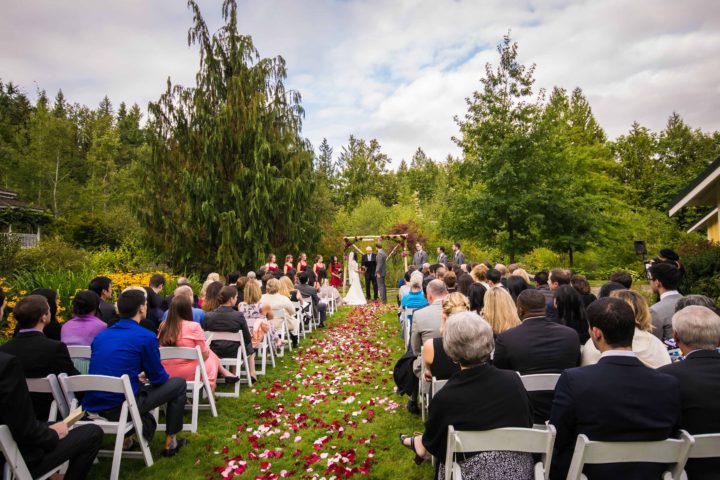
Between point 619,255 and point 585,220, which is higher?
point 585,220

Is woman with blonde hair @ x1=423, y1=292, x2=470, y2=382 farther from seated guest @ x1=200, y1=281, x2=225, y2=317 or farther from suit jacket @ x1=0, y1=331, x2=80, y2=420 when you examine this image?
seated guest @ x1=200, y1=281, x2=225, y2=317

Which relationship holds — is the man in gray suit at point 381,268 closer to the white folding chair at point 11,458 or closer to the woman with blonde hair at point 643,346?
the woman with blonde hair at point 643,346

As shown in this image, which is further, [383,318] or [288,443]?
[383,318]

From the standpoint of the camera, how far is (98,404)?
3725 mm

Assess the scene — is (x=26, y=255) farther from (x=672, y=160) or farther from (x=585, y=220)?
(x=672, y=160)

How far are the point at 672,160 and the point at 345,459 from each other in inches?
2044

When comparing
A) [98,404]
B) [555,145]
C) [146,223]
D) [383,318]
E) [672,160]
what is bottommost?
[383,318]

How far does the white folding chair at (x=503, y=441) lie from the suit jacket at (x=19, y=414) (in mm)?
2649

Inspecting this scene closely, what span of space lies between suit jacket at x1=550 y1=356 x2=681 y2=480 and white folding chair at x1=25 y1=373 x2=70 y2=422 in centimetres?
377

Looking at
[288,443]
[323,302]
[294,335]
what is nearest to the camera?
[288,443]

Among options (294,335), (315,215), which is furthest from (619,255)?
(294,335)

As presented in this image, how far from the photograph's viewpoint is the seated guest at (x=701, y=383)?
2.31m

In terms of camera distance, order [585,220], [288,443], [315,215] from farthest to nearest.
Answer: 1. [315,215]
2. [585,220]
3. [288,443]

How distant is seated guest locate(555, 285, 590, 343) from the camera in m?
4.53
